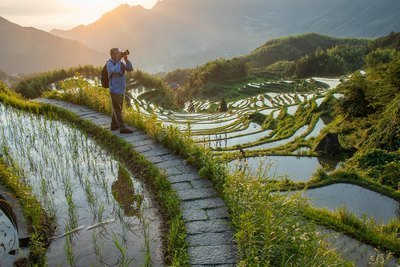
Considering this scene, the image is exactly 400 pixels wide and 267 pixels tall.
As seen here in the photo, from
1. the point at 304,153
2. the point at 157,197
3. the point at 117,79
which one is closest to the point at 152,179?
the point at 157,197

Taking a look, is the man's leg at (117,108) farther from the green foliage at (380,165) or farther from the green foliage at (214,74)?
the green foliage at (214,74)

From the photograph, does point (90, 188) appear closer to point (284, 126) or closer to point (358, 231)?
point (358, 231)

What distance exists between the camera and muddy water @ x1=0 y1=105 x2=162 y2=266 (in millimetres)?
4562

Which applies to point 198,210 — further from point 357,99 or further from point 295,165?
point 357,99

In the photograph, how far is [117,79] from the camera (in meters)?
8.77

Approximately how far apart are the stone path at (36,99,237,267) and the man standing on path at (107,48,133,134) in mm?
997

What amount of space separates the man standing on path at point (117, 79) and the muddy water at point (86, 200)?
94 centimetres

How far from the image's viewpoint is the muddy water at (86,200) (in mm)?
4562

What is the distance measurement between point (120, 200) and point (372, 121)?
57.1 feet

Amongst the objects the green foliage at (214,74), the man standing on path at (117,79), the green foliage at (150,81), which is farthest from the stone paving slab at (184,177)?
the green foliage at (214,74)

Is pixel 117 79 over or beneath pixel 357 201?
over

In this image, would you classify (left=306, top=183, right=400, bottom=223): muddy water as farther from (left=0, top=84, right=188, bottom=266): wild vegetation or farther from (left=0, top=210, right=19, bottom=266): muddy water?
(left=0, top=210, right=19, bottom=266): muddy water

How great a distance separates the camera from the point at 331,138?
18391mm

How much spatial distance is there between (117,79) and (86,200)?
3.78 meters
